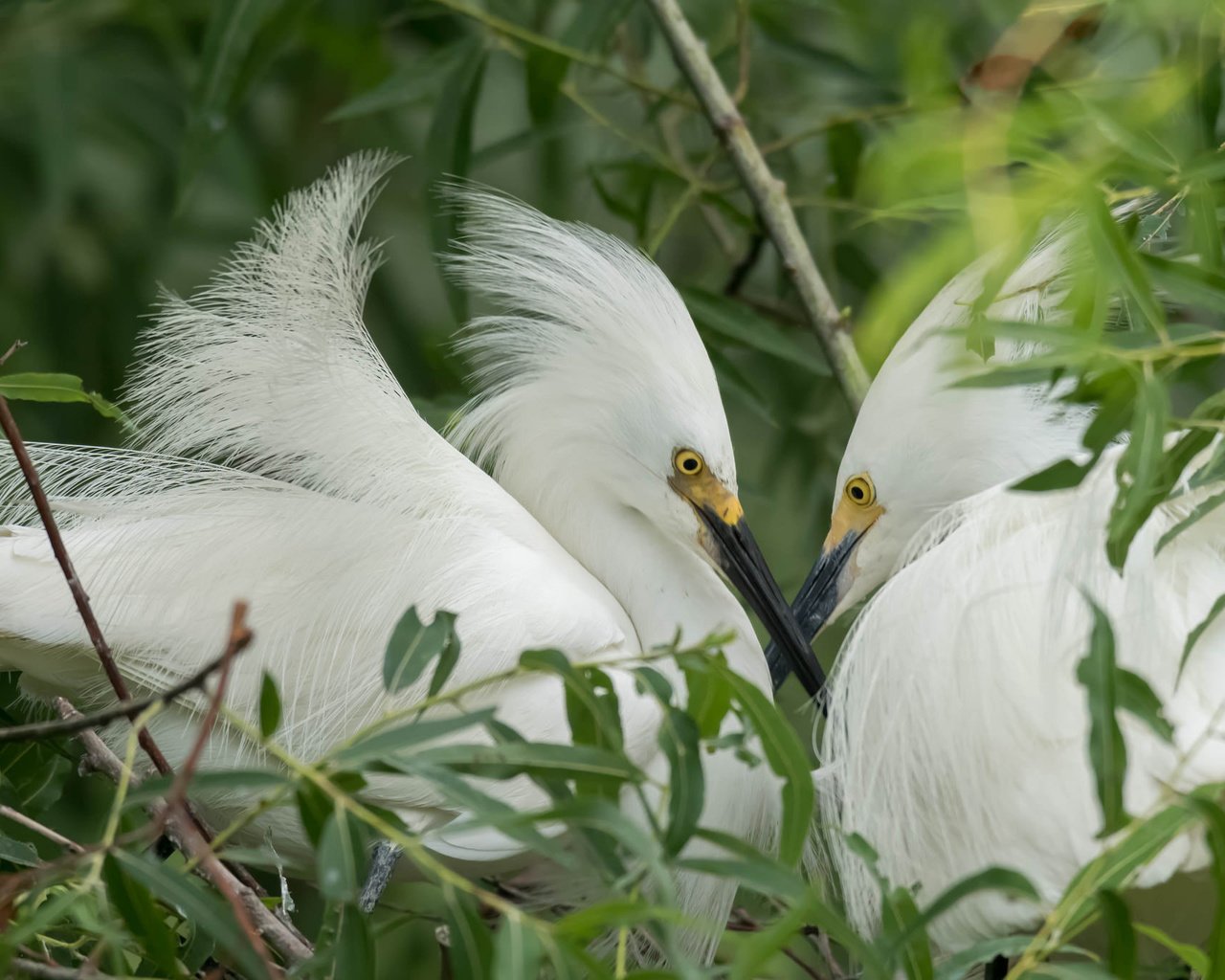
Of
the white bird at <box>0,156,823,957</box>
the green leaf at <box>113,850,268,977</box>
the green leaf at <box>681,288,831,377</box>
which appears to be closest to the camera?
the green leaf at <box>113,850,268,977</box>

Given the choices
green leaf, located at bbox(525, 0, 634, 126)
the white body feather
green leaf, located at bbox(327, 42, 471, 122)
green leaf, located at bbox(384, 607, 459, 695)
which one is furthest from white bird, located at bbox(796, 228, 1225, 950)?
green leaf, located at bbox(327, 42, 471, 122)

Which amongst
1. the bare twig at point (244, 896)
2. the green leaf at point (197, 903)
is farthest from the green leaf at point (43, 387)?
the green leaf at point (197, 903)

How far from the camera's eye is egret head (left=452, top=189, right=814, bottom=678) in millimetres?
1663

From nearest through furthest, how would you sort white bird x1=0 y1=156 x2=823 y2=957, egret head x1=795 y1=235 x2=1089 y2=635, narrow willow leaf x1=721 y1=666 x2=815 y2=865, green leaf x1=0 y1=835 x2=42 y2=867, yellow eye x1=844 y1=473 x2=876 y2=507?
narrow willow leaf x1=721 y1=666 x2=815 y2=865 < green leaf x1=0 y1=835 x2=42 y2=867 < white bird x1=0 y1=156 x2=823 y2=957 < egret head x1=795 y1=235 x2=1089 y2=635 < yellow eye x1=844 y1=473 x2=876 y2=507

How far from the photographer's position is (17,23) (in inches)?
101

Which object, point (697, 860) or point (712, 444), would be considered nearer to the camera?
point (697, 860)

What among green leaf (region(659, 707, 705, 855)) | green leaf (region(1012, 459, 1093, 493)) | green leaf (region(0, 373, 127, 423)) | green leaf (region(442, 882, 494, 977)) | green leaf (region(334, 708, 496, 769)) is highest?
green leaf (region(1012, 459, 1093, 493))

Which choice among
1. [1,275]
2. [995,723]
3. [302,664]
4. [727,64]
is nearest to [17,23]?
[1,275]

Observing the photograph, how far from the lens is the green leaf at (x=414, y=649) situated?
0.83 meters

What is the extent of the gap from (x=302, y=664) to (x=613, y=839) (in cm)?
74

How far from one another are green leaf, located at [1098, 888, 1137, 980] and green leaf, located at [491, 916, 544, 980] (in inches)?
12.1

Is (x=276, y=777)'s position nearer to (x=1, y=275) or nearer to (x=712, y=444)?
(x=712, y=444)

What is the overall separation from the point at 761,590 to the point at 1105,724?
3.03ft

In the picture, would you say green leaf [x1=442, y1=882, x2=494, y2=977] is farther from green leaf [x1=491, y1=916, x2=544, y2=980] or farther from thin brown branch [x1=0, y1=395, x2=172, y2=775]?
thin brown branch [x1=0, y1=395, x2=172, y2=775]
